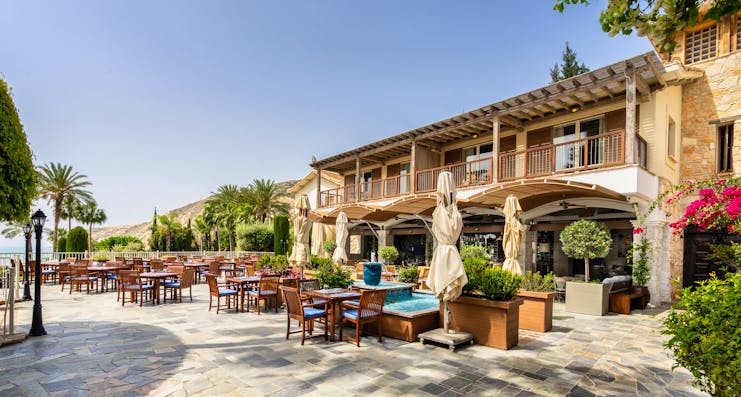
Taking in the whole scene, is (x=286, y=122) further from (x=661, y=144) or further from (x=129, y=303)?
(x=661, y=144)

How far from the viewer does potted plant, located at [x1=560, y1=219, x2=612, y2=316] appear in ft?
28.3

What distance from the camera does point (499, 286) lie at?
586 cm

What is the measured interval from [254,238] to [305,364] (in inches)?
945

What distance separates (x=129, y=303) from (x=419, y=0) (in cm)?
1143

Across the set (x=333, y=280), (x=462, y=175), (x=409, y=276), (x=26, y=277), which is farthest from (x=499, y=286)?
(x=26, y=277)

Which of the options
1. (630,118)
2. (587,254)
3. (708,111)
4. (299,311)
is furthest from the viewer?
(708,111)

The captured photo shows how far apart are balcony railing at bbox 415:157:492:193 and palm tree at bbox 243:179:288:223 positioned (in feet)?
68.9

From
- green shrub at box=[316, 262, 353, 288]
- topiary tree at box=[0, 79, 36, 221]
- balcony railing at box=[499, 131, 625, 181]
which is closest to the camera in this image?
topiary tree at box=[0, 79, 36, 221]

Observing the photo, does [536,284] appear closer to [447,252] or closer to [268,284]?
[447,252]

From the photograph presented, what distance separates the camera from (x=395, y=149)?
17.7m

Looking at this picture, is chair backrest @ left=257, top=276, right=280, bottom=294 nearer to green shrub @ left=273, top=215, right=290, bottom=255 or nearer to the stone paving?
the stone paving

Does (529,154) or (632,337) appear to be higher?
(529,154)

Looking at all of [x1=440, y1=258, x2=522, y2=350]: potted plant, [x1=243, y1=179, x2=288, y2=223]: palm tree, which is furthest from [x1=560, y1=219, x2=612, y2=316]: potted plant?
[x1=243, y1=179, x2=288, y2=223]: palm tree

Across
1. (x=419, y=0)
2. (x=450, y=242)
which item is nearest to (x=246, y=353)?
(x=450, y=242)
